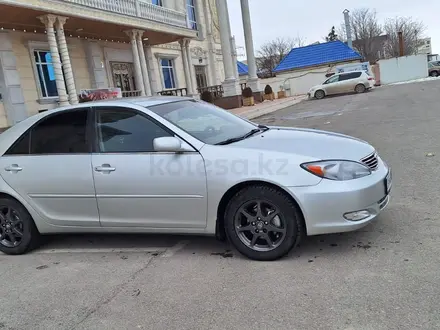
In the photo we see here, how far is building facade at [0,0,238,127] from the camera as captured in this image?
12.4 meters

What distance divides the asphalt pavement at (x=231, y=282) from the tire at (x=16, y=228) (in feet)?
0.37

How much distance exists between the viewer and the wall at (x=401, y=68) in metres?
38.1

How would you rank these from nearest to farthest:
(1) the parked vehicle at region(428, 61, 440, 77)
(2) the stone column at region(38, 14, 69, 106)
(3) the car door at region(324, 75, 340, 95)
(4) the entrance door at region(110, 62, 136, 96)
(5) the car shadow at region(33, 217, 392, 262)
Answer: (5) the car shadow at region(33, 217, 392, 262) → (2) the stone column at region(38, 14, 69, 106) → (4) the entrance door at region(110, 62, 136, 96) → (3) the car door at region(324, 75, 340, 95) → (1) the parked vehicle at region(428, 61, 440, 77)

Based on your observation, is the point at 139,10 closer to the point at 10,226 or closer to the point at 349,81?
the point at 10,226

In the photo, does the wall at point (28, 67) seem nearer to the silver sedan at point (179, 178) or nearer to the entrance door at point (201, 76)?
the silver sedan at point (179, 178)

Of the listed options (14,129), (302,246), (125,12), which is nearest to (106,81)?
(125,12)

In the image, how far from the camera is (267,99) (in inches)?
1222

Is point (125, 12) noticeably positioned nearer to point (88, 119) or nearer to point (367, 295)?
point (88, 119)

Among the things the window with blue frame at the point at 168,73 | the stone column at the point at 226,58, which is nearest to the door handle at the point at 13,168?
the window with blue frame at the point at 168,73

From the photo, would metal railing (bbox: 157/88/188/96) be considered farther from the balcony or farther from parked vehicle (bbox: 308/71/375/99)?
parked vehicle (bbox: 308/71/375/99)

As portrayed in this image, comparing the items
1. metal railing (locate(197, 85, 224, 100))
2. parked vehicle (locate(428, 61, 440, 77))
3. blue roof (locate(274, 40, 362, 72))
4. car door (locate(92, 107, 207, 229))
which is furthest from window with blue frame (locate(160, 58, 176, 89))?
parked vehicle (locate(428, 61, 440, 77))

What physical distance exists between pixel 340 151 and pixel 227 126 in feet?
4.20

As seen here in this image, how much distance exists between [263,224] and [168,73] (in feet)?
65.0

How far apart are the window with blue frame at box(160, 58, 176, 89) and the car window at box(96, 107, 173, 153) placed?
1794cm
